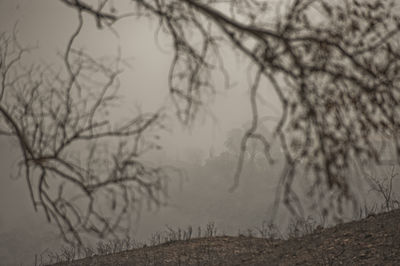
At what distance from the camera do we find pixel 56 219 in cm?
406

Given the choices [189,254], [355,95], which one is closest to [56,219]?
[355,95]

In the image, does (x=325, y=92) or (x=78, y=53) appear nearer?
(x=325, y=92)

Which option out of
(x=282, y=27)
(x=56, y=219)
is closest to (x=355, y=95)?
(x=282, y=27)

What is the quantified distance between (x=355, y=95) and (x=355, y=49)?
28 cm

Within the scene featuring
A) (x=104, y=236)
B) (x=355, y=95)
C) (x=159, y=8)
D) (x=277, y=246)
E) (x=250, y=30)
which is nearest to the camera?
(x=355, y=95)

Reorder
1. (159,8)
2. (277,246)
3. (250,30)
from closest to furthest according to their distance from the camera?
(250,30)
(159,8)
(277,246)

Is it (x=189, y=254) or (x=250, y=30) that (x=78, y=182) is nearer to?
(x=250, y=30)

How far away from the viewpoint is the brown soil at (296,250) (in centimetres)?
651

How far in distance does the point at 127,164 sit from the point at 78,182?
1.59 feet

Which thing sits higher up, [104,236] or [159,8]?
[159,8]

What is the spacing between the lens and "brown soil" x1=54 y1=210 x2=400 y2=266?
6507 millimetres

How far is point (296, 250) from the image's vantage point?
7.66m

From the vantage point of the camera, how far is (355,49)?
274 cm

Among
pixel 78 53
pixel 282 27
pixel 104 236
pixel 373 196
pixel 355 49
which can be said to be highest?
pixel 373 196
